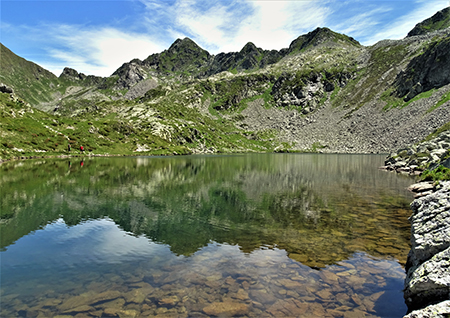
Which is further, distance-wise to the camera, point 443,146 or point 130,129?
point 130,129

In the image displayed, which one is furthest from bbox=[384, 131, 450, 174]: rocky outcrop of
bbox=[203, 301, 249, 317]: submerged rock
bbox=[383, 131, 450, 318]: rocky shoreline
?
bbox=[203, 301, 249, 317]: submerged rock

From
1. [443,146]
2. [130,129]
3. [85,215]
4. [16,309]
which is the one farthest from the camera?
[130,129]

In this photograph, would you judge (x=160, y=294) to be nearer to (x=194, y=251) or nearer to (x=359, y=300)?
(x=194, y=251)

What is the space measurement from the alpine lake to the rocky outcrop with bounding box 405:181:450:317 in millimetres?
1118

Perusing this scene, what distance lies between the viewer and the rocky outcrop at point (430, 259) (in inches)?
378

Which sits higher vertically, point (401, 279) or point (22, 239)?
point (401, 279)

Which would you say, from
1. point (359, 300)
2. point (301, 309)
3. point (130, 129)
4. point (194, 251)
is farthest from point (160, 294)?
point (130, 129)

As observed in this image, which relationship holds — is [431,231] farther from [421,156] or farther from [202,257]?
[421,156]

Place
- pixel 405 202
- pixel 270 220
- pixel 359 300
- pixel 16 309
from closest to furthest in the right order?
pixel 16 309 < pixel 359 300 < pixel 270 220 < pixel 405 202

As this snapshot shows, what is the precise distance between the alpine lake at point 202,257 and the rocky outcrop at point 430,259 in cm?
112

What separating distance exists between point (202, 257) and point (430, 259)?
12437 mm

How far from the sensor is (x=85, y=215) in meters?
26.5

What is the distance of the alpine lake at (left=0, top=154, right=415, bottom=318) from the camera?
11055 millimetres

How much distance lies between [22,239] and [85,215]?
7346mm
